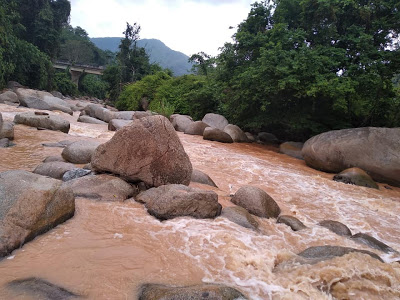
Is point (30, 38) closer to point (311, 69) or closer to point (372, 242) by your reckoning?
point (311, 69)

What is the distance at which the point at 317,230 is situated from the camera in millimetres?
4500

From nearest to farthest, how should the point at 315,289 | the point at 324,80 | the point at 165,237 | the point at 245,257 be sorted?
1. the point at 315,289
2. the point at 245,257
3. the point at 165,237
4. the point at 324,80

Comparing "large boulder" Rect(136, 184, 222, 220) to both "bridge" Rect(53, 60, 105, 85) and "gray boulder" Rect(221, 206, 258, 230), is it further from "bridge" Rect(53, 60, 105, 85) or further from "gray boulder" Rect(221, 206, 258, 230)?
"bridge" Rect(53, 60, 105, 85)

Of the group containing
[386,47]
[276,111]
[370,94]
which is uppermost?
[386,47]

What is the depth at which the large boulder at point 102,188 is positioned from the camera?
443 centimetres

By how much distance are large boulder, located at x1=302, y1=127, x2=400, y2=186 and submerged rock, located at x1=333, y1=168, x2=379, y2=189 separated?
0.55 metres

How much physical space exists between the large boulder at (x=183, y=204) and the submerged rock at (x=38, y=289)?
1846mm

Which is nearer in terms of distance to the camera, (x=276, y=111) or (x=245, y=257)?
(x=245, y=257)

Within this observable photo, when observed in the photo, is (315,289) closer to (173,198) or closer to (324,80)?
(173,198)

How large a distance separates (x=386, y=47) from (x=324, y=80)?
3369 millimetres

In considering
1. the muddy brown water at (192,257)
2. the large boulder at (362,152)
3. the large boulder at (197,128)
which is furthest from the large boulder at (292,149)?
the muddy brown water at (192,257)

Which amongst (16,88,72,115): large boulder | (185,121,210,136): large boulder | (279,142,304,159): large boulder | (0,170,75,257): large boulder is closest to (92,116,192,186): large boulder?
(0,170,75,257): large boulder

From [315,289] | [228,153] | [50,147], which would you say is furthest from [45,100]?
[315,289]

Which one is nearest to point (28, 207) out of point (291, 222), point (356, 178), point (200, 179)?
point (200, 179)
